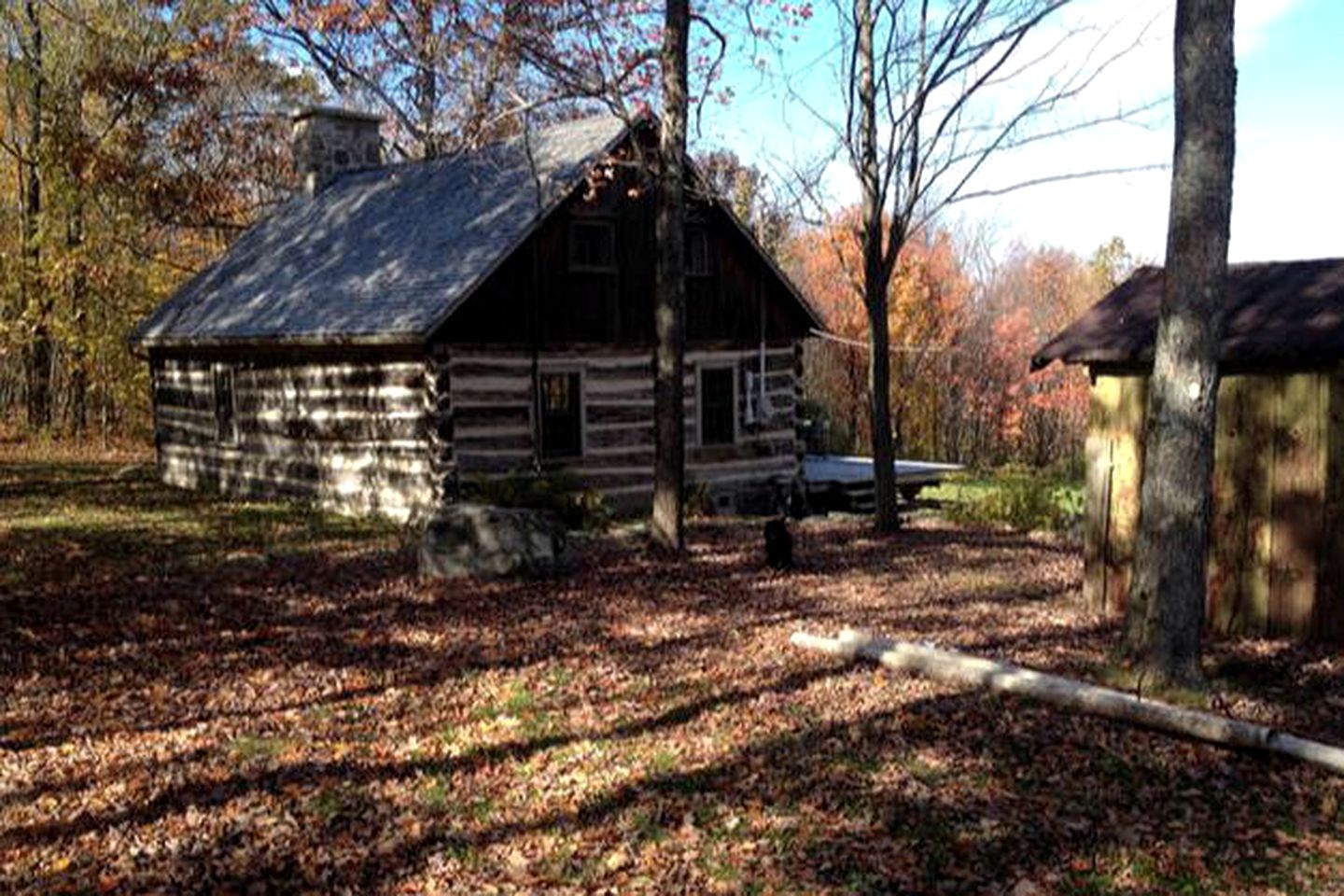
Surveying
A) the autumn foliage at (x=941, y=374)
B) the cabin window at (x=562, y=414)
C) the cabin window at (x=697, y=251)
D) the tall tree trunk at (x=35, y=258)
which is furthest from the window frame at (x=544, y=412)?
the autumn foliage at (x=941, y=374)

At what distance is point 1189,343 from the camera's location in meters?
8.02

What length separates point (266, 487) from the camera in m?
21.8

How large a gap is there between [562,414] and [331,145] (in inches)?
452

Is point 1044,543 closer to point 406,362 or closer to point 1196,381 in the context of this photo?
point 1196,381

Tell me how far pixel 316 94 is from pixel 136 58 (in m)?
6.95

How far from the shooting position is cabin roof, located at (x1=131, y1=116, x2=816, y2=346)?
18000 mm

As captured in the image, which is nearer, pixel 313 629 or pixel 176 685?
pixel 176 685

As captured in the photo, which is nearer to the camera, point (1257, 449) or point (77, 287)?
point (1257, 449)

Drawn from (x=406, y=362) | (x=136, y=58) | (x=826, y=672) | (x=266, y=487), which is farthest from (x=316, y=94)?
(x=826, y=672)

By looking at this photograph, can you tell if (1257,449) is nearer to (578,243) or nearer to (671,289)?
(671,289)

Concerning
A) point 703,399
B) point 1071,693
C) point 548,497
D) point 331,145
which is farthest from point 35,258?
point 1071,693

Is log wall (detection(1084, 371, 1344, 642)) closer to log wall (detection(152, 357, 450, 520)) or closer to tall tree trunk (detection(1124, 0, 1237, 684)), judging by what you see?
tall tree trunk (detection(1124, 0, 1237, 684))

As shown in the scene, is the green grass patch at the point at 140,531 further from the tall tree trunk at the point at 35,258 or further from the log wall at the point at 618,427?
the tall tree trunk at the point at 35,258

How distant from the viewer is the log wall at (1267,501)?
378 inches
